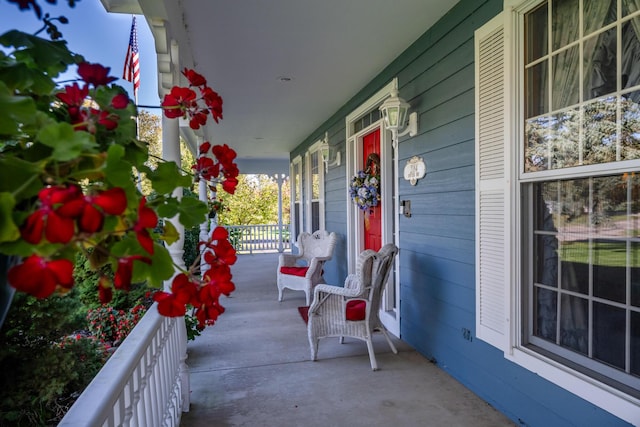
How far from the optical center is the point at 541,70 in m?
1.98

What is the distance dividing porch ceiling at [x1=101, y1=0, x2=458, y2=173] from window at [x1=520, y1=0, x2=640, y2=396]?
103 centimetres

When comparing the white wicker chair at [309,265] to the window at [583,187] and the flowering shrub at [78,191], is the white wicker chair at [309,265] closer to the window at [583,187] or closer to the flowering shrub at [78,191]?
the window at [583,187]

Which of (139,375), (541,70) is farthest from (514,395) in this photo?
(139,375)

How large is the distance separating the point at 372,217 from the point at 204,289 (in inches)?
155

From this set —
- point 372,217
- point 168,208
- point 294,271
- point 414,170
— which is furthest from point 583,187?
point 294,271

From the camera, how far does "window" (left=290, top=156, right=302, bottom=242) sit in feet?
29.3

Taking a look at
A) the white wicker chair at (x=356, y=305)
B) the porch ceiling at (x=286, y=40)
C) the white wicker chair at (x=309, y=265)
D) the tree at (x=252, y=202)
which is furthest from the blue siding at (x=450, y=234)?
the tree at (x=252, y=202)

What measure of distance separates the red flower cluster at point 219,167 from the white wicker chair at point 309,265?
155 inches

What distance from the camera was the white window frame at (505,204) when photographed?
6.83ft

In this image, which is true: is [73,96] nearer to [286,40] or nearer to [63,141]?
[63,141]

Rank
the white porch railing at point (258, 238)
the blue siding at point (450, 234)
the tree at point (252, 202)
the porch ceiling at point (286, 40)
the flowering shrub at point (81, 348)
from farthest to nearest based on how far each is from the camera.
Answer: the tree at point (252, 202), the white porch railing at point (258, 238), the porch ceiling at point (286, 40), the flowering shrub at point (81, 348), the blue siding at point (450, 234)

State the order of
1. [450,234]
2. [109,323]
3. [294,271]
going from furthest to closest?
[294,271], [109,323], [450,234]

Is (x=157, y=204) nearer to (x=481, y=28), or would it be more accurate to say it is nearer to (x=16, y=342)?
(x=16, y=342)

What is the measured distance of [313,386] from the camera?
264cm
